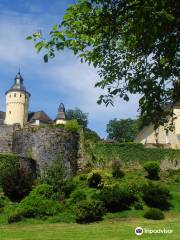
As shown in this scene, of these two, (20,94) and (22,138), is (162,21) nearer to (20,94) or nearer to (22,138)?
(22,138)

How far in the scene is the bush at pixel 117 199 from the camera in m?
25.2

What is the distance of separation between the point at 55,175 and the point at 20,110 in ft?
145

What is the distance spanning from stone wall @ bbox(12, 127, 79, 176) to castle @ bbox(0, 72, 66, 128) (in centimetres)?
3809

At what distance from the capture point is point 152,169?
32.7m


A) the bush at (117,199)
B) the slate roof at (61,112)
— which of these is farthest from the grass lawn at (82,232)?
the slate roof at (61,112)

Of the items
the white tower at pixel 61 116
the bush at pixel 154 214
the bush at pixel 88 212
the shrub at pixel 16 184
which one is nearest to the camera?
the bush at pixel 88 212

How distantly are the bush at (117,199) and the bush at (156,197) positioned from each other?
900 mm

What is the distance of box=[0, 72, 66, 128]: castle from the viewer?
236ft

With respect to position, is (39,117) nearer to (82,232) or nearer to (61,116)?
(61,116)

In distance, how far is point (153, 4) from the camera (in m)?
10.6

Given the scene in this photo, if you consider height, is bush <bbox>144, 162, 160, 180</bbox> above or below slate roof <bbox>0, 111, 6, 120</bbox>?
below

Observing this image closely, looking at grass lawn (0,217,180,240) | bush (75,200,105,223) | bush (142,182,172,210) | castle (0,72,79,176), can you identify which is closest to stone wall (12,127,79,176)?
castle (0,72,79,176)

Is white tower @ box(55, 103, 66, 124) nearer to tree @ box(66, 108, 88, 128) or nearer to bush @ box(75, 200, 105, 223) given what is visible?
tree @ box(66, 108, 88, 128)

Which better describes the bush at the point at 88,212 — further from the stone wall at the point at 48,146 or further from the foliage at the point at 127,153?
the foliage at the point at 127,153
